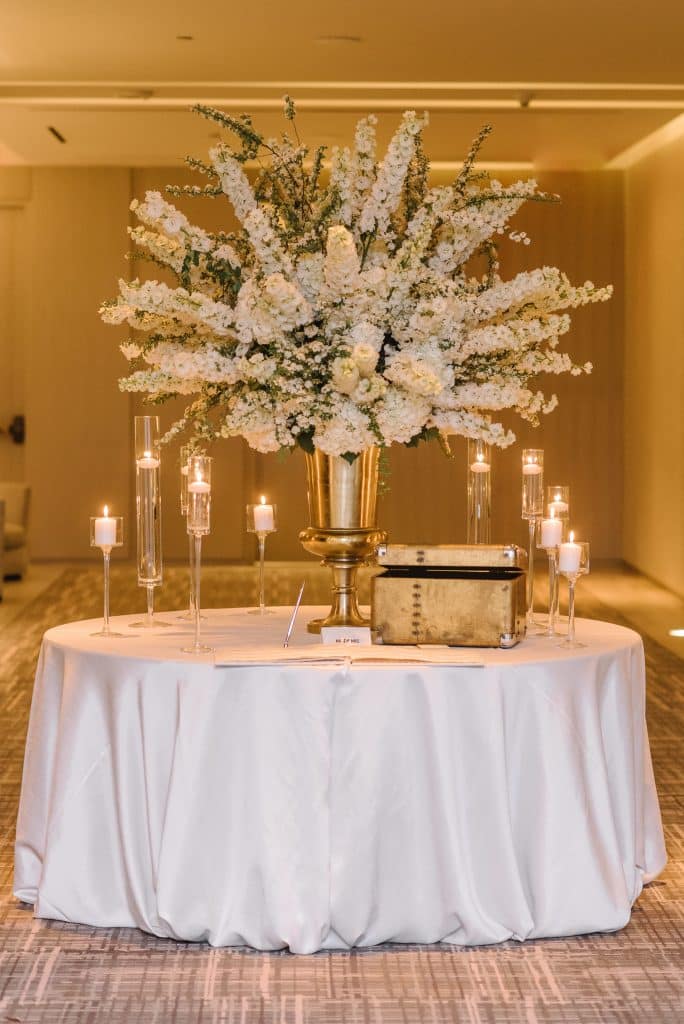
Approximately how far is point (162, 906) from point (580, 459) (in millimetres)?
9279

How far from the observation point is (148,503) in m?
3.89

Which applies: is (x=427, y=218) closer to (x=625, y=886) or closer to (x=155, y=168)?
(x=625, y=886)

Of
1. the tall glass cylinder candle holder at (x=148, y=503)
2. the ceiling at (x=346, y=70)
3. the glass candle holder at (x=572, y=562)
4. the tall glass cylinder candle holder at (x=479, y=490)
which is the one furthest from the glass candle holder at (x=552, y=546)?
the ceiling at (x=346, y=70)

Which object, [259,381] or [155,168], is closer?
[259,381]

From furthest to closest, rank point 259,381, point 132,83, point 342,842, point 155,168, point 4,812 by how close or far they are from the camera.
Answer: point 155,168 < point 132,83 < point 4,812 < point 259,381 < point 342,842

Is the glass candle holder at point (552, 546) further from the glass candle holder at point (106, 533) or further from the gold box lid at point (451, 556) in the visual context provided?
the glass candle holder at point (106, 533)

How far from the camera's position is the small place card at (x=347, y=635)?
363cm

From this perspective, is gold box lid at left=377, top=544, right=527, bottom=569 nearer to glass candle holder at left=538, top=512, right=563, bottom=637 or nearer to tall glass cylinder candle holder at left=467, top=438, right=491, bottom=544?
glass candle holder at left=538, top=512, right=563, bottom=637

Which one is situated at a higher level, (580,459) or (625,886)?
(580,459)

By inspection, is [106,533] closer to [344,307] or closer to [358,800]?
[344,307]

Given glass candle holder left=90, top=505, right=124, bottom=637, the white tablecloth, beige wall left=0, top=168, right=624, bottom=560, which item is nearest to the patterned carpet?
the white tablecloth

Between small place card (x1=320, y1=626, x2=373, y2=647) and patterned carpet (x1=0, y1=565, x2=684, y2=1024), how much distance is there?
0.75 meters

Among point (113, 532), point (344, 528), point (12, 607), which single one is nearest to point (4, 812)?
point (113, 532)

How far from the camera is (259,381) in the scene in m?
3.51
